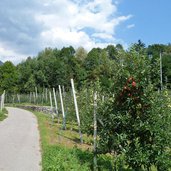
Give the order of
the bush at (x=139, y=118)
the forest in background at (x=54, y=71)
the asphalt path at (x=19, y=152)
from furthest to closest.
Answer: the forest in background at (x=54, y=71) < the asphalt path at (x=19, y=152) < the bush at (x=139, y=118)

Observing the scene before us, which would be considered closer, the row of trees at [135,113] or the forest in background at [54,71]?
the row of trees at [135,113]

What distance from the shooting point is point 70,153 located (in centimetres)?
1166

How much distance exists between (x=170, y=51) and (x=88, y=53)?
22340mm

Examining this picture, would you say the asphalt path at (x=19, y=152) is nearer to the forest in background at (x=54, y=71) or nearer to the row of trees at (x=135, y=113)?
the row of trees at (x=135, y=113)

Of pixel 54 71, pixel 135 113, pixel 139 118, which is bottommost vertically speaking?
pixel 139 118

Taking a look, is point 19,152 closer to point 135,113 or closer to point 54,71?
point 135,113

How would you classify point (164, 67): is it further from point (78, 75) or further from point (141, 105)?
point (141, 105)

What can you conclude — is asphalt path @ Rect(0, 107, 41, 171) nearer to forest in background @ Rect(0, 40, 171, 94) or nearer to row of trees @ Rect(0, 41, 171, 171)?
row of trees @ Rect(0, 41, 171, 171)

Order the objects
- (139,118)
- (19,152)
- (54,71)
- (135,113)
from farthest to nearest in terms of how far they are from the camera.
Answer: (54,71) → (19,152) → (135,113) → (139,118)

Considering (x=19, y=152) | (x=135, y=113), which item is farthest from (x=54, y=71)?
(x=135, y=113)

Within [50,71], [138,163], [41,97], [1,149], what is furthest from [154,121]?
[50,71]

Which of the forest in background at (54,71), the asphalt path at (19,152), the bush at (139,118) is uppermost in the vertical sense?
the forest in background at (54,71)

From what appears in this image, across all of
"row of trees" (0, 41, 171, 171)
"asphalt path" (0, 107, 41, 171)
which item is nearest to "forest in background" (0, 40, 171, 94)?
"asphalt path" (0, 107, 41, 171)

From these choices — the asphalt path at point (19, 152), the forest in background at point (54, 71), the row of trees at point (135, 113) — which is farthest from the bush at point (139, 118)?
the forest in background at point (54, 71)
